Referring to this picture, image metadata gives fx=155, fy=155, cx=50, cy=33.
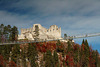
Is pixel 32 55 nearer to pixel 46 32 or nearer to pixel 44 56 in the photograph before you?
pixel 44 56

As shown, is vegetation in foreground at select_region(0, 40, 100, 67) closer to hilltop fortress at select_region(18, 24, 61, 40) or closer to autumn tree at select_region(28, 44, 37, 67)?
autumn tree at select_region(28, 44, 37, 67)

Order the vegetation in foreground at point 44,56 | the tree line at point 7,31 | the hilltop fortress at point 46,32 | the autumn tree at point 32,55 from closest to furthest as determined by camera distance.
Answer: the vegetation in foreground at point 44,56 < the autumn tree at point 32,55 < the tree line at point 7,31 < the hilltop fortress at point 46,32

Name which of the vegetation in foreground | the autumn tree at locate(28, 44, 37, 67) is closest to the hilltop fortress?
the vegetation in foreground

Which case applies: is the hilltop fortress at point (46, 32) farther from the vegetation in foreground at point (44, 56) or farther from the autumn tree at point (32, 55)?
the autumn tree at point (32, 55)

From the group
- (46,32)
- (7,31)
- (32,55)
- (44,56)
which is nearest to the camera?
(32,55)

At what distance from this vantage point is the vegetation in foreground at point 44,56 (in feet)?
190

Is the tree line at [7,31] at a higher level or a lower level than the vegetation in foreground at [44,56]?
higher

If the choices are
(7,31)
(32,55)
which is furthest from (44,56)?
(7,31)

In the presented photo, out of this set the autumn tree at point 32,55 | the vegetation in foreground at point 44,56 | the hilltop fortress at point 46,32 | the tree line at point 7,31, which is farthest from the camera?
the hilltop fortress at point 46,32

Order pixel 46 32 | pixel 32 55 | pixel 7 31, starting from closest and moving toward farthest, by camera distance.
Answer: pixel 32 55 → pixel 7 31 → pixel 46 32

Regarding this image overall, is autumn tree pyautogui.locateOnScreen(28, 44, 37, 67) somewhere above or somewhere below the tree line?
below

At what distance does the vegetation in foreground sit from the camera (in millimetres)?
57969

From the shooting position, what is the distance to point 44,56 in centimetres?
6325

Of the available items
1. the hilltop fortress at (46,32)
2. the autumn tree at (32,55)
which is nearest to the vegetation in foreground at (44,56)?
the autumn tree at (32,55)
